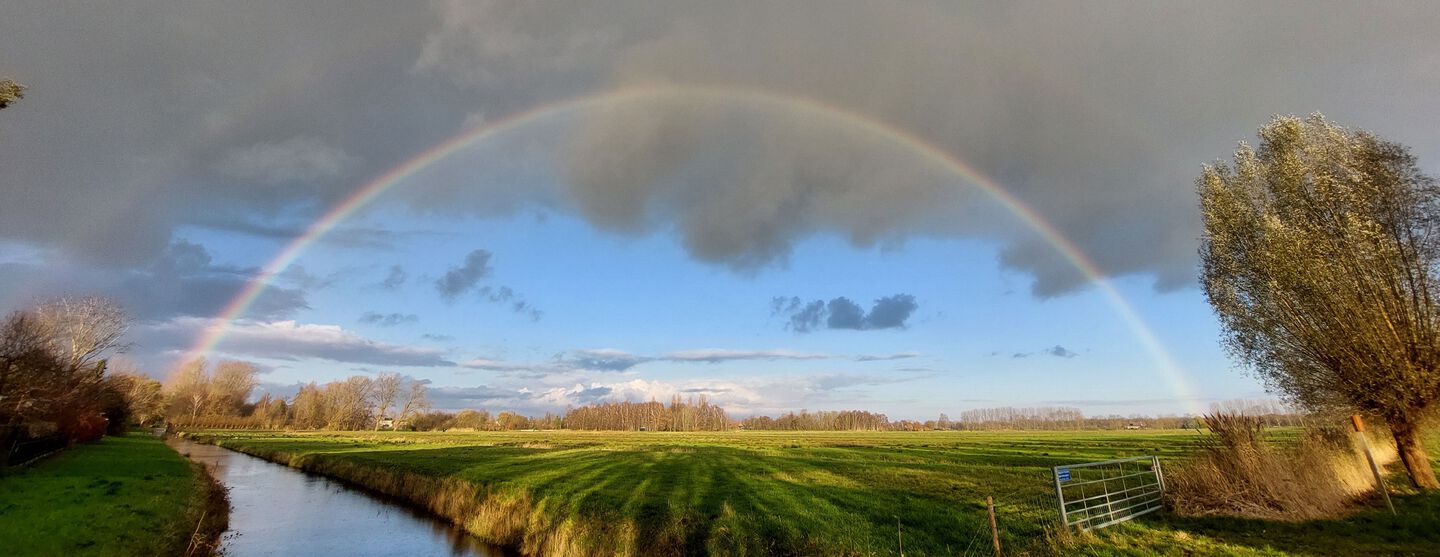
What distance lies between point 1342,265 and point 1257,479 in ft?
35.2

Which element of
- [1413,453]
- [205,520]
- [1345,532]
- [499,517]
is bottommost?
[205,520]

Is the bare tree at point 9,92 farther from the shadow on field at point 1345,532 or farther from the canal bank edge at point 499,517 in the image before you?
the shadow on field at point 1345,532

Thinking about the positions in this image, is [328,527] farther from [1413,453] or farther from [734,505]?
[1413,453]

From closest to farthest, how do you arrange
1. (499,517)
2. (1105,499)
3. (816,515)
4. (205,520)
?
(1105,499) < (816,515) < (205,520) < (499,517)

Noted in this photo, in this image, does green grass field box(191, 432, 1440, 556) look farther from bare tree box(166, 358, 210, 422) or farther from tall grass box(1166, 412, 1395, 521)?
bare tree box(166, 358, 210, 422)

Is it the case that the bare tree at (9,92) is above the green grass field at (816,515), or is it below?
above

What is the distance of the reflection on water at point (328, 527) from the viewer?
23.8 metres

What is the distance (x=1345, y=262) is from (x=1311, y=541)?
1375 centimetres

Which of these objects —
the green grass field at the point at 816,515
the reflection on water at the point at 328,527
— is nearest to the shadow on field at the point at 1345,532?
the green grass field at the point at 816,515

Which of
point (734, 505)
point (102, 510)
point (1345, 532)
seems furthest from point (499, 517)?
point (1345, 532)

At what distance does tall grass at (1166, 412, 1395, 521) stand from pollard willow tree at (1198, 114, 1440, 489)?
11.0 feet

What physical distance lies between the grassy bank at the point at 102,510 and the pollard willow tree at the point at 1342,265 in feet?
139

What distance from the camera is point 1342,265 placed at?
2105cm

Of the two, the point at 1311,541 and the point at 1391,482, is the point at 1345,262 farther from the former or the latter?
the point at 1311,541
